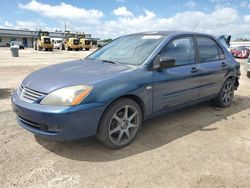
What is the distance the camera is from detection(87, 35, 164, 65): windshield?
12.6ft

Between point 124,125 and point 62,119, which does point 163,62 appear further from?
Answer: point 62,119

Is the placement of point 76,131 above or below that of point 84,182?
above

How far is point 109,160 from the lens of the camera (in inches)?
125

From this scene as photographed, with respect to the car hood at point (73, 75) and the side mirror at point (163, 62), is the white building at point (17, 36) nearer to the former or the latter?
the car hood at point (73, 75)

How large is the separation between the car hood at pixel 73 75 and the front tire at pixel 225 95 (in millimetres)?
2769

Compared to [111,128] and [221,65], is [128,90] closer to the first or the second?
[111,128]

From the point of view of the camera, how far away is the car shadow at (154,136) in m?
3.32

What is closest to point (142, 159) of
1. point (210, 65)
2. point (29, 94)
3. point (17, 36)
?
point (29, 94)

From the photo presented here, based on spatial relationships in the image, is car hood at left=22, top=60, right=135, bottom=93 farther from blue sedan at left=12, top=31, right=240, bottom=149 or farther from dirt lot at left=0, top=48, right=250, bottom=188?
dirt lot at left=0, top=48, right=250, bottom=188

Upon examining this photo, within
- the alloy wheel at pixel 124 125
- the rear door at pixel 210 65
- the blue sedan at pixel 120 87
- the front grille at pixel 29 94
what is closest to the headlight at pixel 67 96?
the blue sedan at pixel 120 87

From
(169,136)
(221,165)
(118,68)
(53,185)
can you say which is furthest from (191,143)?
(53,185)

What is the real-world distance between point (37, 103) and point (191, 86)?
8.72 ft

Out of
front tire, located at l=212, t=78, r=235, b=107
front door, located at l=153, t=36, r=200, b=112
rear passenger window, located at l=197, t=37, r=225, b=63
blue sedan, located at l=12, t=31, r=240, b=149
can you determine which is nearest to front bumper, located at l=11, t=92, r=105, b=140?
blue sedan, located at l=12, t=31, r=240, b=149

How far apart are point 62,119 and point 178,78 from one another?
81.8 inches
